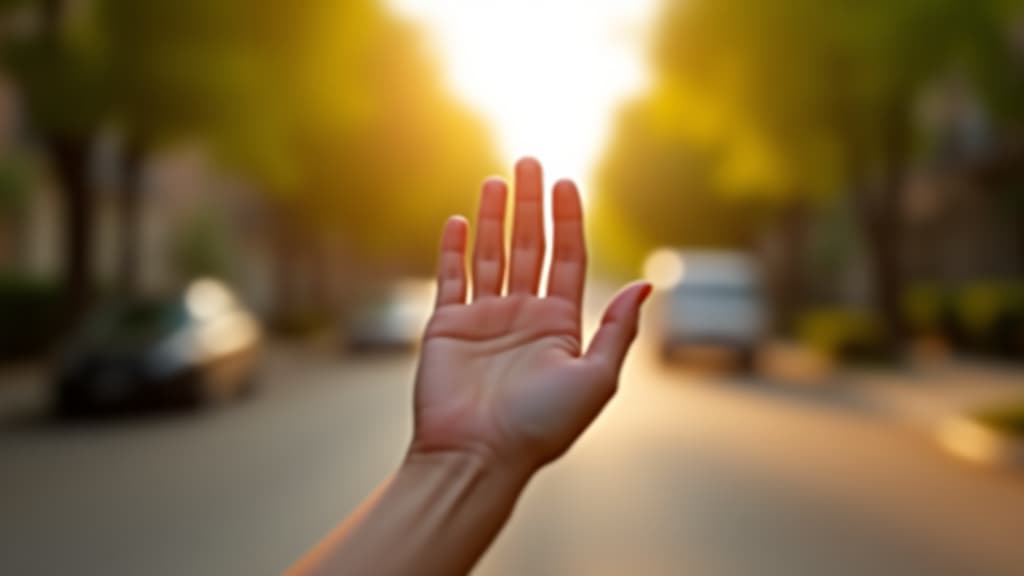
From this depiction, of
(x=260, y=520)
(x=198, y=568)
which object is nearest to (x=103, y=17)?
(x=260, y=520)

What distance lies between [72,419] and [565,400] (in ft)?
41.8

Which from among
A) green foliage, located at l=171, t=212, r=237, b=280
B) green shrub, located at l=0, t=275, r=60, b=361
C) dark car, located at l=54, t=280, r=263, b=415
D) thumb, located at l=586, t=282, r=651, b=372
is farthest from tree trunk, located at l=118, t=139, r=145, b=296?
thumb, located at l=586, t=282, r=651, b=372

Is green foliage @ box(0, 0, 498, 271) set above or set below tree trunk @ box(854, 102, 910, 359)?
above

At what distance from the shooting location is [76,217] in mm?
19297

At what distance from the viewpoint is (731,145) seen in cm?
2394

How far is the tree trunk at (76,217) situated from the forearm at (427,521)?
55.6 ft

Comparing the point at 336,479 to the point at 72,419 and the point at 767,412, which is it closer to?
the point at 72,419

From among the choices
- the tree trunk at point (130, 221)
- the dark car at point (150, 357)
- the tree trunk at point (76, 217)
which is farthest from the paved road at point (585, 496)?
the tree trunk at point (130, 221)

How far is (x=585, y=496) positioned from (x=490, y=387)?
20.4 ft

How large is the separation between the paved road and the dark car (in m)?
0.41

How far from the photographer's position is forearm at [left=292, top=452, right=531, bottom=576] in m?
2.74

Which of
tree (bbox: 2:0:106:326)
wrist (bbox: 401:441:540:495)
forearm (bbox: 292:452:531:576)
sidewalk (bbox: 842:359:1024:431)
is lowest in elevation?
sidewalk (bbox: 842:359:1024:431)

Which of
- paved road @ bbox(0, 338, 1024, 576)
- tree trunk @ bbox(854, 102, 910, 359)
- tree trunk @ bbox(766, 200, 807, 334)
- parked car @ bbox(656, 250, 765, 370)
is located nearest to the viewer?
paved road @ bbox(0, 338, 1024, 576)

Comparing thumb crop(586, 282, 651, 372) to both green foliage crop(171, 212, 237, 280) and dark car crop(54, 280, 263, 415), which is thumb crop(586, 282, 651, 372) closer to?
dark car crop(54, 280, 263, 415)
